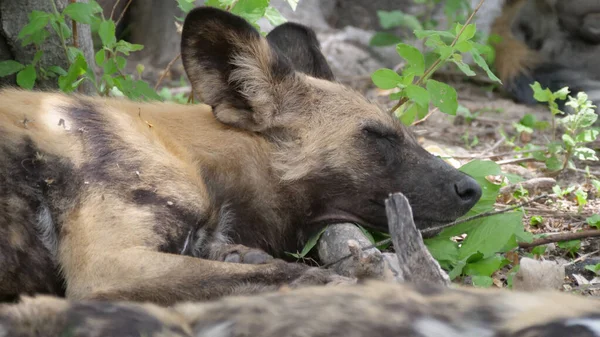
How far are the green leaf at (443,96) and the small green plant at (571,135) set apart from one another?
1.00 metres

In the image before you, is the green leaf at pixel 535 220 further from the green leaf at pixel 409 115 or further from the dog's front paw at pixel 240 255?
the dog's front paw at pixel 240 255

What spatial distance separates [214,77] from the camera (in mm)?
3500

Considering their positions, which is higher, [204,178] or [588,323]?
[588,323]

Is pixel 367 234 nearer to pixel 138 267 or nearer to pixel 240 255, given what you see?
pixel 240 255

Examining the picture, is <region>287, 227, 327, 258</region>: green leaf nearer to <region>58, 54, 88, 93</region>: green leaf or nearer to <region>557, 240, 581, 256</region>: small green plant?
<region>557, 240, 581, 256</region>: small green plant

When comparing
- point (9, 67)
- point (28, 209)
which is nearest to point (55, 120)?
point (28, 209)

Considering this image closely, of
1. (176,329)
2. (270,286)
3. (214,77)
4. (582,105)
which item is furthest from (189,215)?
(582,105)

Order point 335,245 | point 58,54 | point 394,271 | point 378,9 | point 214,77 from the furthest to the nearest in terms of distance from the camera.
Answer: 1. point 378,9
2. point 58,54
3. point 214,77
4. point 335,245
5. point 394,271

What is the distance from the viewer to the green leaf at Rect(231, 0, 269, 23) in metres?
3.93

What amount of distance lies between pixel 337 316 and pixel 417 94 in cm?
238

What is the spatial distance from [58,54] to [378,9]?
4.94 metres

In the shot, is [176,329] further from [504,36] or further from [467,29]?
[504,36]

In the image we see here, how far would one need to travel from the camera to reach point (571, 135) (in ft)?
15.8

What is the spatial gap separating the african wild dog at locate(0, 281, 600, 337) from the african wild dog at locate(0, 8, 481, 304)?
3.21ft
